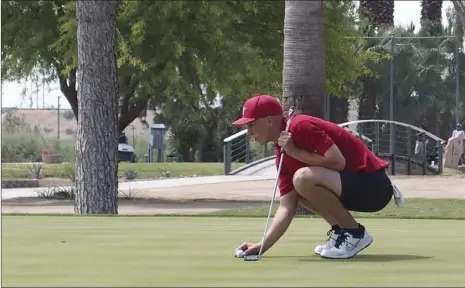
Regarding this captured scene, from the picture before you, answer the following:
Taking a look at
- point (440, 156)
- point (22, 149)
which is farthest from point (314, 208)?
point (22, 149)

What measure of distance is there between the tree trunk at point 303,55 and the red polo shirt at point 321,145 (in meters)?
9.56

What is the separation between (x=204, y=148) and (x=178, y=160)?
1423 mm

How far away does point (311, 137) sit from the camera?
27.8 ft

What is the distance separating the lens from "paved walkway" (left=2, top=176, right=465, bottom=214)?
76.3 feet

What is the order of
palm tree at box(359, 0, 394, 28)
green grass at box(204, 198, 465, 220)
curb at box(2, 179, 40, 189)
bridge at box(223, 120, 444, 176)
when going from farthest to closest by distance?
1. palm tree at box(359, 0, 394, 28)
2. bridge at box(223, 120, 444, 176)
3. curb at box(2, 179, 40, 189)
4. green grass at box(204, 198, 465, 220)

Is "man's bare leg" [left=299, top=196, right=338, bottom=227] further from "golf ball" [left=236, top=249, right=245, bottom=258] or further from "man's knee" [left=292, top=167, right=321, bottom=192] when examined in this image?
"golf ball" [left=236, top=249, right=245, bottom=258]

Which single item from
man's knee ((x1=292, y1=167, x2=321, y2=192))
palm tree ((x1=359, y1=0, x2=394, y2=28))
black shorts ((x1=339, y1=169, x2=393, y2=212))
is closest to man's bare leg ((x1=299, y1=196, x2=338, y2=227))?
black shorts ((x1=339, y1=169, x2=393, y2=212))

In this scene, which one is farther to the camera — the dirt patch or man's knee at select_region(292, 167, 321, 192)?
the dirt patch

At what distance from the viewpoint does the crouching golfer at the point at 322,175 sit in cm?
849

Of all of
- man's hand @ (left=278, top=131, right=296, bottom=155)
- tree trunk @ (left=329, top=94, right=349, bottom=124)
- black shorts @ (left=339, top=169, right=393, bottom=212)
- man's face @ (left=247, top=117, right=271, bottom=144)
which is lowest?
tree trunk @ (left=329, top=94, right=349, bottom=124)

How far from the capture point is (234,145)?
44.0m

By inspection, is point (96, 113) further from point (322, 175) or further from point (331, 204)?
point (322, 175)

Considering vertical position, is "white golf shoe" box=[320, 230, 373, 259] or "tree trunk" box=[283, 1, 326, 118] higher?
"tree trunk" box=[283, 1, 326, 118]

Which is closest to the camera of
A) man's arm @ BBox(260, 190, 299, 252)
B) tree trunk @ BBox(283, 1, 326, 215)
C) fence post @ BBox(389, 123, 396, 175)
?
man's arm @ BBox(260, 190, 299, 252)
